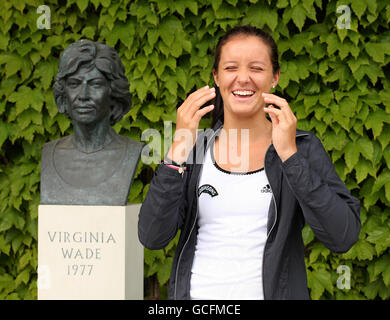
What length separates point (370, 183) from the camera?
10.0ft

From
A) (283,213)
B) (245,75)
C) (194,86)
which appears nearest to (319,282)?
(194,86)

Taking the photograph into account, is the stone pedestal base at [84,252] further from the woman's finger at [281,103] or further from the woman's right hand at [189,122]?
the woman's finger at [281,103]

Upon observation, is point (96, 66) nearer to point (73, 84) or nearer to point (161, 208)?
point (73, 84)

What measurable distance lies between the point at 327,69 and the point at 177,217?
1.74 metres

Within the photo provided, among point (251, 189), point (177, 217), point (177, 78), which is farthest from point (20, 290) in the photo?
point (251, 189)

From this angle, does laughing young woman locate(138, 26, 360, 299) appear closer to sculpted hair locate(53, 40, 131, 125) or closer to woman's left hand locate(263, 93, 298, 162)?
woman's left hand locate(263, 93, 298, 162)

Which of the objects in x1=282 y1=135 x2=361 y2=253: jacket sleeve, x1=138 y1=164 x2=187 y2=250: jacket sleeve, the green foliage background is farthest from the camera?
the green foliage background

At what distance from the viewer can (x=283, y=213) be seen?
1.65m

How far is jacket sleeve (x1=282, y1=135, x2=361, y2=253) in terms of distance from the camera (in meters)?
1.51

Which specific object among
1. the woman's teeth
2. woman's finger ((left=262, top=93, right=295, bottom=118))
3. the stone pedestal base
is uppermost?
the woman's teeth

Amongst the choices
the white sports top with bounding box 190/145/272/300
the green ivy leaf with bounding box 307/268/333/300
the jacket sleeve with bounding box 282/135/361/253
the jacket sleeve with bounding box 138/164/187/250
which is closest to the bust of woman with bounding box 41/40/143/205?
the jacket sleeve with bounding box 138/164/187/250

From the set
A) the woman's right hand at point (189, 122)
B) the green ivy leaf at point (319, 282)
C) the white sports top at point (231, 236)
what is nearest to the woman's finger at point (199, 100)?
the woman's right hand at point (189, 122)

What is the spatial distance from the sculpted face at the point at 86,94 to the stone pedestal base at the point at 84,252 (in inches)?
17.0

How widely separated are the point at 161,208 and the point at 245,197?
277 millimetres
